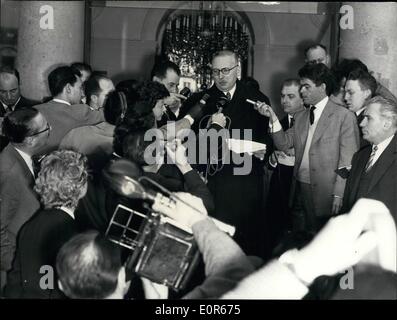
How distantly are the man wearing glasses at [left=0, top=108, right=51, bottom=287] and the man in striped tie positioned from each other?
1521mm

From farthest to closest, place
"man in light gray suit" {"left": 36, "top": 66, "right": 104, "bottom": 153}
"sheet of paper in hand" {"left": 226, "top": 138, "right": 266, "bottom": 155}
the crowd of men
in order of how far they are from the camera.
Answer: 1. "sheet of paper in hand" {"left": 226, "top": 138, "right": 266, "bottom": 155}
2. "man in light gray suit" {"left": 36, "top": 66, "right": 104, "bottom": 153}
3. the crowd of men

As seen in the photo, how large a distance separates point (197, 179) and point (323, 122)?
4.55 feet

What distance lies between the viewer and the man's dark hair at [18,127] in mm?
2805

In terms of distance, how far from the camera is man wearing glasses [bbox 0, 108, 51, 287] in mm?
2684

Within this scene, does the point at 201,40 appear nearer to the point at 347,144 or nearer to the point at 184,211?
the point at 347,144

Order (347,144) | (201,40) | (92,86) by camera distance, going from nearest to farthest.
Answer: (347,144), (92,86), (201,40)

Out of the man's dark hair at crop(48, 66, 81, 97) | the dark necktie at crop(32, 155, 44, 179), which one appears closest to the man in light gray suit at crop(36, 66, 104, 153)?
the man's dark hair at crop(48, 66, 81, 97)

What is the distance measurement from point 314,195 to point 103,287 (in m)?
2.07

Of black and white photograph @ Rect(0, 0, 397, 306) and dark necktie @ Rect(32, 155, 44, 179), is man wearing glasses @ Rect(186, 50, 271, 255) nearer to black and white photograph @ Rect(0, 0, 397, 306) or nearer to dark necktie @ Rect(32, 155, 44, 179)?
black and white photograph @ Rect(0, 0, 397, 306)

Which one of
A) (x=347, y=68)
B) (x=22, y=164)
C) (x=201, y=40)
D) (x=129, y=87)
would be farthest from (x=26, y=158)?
(x=201, y=40)

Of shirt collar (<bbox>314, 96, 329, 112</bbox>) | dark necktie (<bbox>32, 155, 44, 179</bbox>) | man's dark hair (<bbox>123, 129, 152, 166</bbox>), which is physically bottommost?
dark necktie (<bbox>32, 155, 44, 179</bbox>)

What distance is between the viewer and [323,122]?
3.54 metres

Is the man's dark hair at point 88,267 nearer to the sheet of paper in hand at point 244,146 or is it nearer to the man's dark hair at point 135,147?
the man's dark hair at point 135,147

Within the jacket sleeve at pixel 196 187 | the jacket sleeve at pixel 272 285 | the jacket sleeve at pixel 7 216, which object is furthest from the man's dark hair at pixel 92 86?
the jacket sleeve at pixel 272 285
